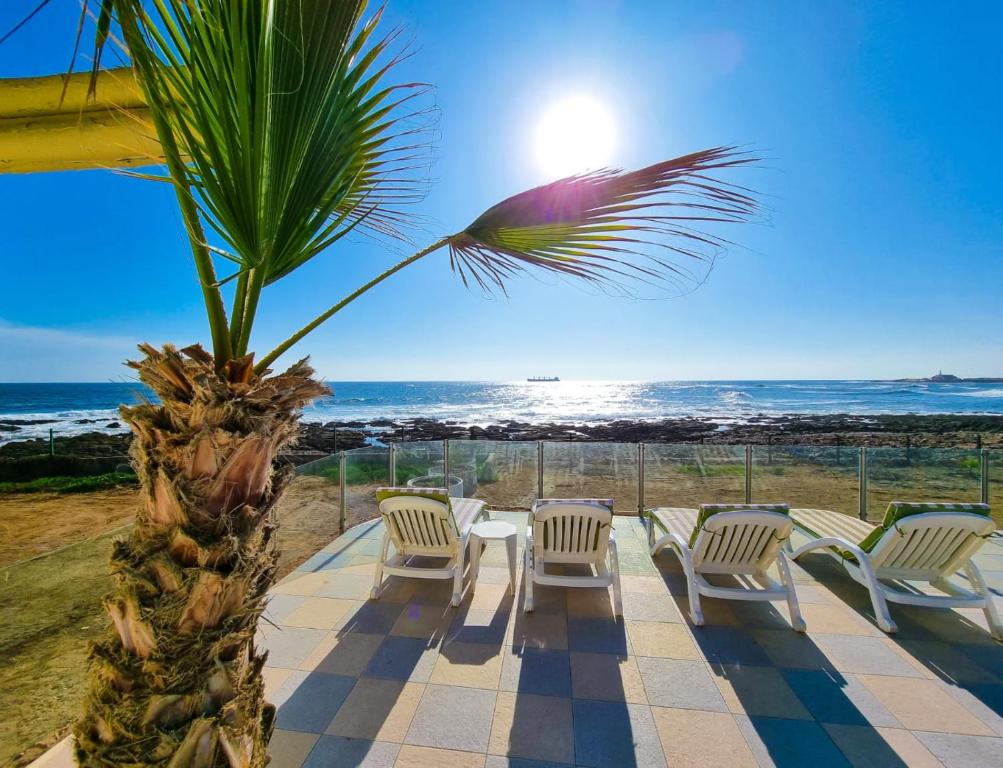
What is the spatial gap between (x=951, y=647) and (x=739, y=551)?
147 centimetres

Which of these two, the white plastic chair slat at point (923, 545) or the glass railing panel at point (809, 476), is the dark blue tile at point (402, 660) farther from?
the glass railing panel at point (809, 476)

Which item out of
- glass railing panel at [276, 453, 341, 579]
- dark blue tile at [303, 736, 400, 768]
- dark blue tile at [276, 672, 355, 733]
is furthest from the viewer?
glass railing panel at [276, 453, 341, 579]

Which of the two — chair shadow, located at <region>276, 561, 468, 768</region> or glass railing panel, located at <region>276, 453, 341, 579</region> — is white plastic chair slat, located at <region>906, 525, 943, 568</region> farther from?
glass railing panel, located at <region>276, 453, 341, 579</region>

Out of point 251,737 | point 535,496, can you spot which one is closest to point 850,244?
point 535,496

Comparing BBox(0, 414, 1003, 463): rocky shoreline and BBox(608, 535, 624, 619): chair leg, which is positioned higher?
BBox(608, 535, 624, 619): chair leg

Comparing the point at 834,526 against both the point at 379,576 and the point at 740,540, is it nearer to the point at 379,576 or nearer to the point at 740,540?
the point at 740,540

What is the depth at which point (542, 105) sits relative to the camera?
2.25 metres

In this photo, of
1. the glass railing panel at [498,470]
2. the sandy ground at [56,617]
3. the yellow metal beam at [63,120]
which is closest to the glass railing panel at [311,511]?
the sandy ground at [56,617]

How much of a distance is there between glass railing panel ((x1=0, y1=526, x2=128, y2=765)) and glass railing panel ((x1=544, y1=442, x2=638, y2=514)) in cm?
576

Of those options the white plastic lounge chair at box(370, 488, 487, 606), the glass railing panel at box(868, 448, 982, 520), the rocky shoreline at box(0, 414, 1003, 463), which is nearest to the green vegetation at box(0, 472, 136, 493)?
the rocky shoreline at box(0, 414, 1003, 463)

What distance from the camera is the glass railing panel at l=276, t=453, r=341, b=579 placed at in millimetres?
5199

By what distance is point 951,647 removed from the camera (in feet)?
10.4

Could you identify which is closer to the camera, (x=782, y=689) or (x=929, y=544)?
(x=782, y=689)

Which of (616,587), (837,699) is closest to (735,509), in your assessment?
(616,587)
